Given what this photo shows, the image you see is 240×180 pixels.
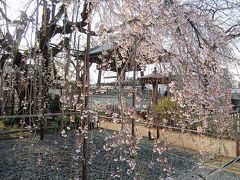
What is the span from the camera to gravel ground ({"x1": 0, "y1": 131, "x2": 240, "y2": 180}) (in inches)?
153

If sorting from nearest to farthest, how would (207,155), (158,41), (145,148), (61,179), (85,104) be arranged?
1. (85,104)
2. (158,41)
3. (61,179)
4. (207,155)
5. (145,148)

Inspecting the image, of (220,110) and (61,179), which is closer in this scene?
(220,110)

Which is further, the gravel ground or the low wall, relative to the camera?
the low wall

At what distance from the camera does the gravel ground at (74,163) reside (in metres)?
3.88

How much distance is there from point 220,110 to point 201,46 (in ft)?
2.65

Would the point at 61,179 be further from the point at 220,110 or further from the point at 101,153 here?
the point at 220,110

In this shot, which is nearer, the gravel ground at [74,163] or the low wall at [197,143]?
the gravel ground at [74,163]

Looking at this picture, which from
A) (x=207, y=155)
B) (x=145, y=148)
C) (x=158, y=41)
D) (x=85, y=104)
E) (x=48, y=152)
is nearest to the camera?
(x=85, y=104)

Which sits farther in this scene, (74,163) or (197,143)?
(197,143)

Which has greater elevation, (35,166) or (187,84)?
(187,84)

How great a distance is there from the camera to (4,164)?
14.5 feet

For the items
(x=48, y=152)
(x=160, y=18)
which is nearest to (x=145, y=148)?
(x=48, y=152)

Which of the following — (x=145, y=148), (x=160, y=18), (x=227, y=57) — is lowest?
(x=145, y=148)

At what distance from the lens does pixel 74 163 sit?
3.61m
